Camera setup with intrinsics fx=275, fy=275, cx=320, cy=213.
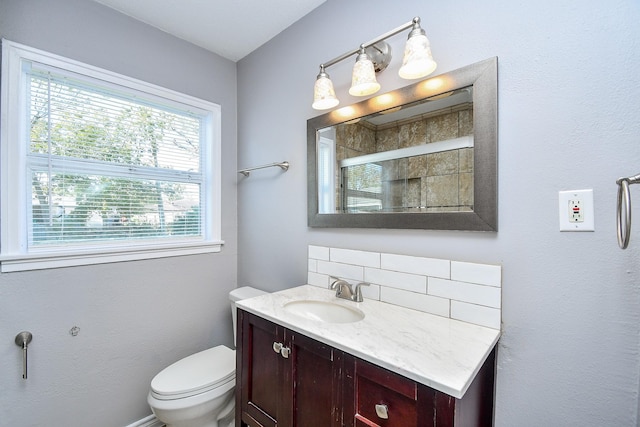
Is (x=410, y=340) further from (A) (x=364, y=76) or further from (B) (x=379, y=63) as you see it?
(B) (x=379, y=63)

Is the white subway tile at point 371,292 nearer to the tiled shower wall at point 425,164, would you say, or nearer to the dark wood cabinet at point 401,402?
the tiled shower wall at point 425,164

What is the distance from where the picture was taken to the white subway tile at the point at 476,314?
3.10 ft

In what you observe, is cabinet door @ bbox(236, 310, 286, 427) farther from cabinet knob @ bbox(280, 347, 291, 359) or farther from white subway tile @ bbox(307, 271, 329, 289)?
white subway tile @ bbox(307, 271, 329, 289)

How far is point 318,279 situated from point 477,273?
0.79 metres

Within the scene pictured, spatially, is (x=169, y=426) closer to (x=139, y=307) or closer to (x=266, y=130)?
(x=139, y=307)

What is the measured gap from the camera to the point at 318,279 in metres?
1.51

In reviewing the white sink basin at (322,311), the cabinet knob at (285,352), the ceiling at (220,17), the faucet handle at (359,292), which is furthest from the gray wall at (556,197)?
the ceiling at (220,17)

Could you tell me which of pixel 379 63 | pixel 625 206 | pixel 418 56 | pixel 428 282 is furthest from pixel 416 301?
pixel 379 63

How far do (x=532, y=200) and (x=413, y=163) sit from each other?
44 centimetres

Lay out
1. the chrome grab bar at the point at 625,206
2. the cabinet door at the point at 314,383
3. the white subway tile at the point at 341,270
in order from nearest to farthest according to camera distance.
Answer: the chrome grab bar at the point at 625,206 < the cabinet door at the point at 314,383 < the white subway tile at the point at 341,270

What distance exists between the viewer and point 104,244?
1.52 meters

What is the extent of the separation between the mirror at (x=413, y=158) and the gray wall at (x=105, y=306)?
0.97 metres

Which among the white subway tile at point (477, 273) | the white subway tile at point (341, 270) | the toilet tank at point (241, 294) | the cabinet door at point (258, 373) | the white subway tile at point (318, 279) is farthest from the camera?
the toilet tank at point (241, 294)

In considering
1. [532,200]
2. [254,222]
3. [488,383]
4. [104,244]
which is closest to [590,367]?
[488,383]
